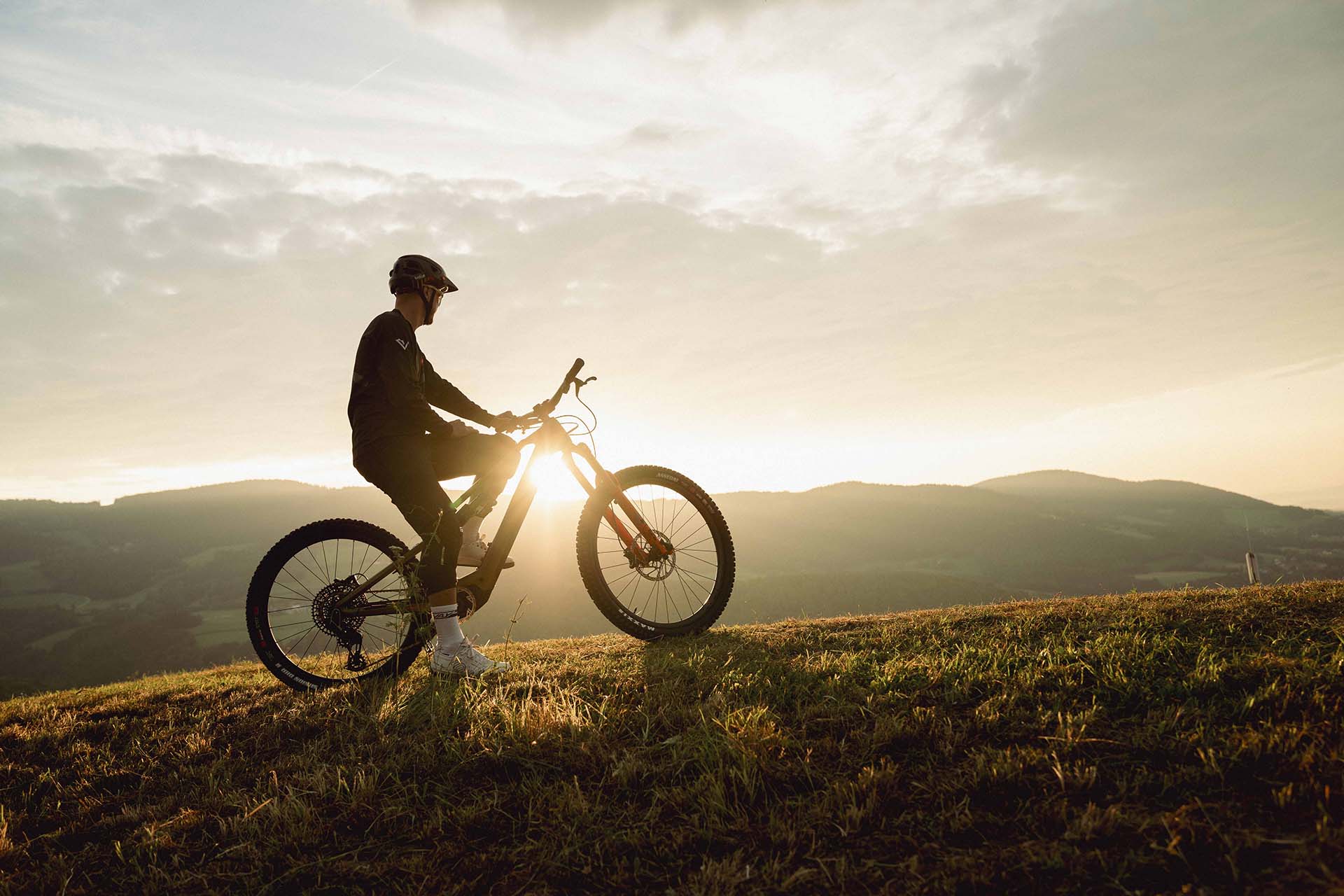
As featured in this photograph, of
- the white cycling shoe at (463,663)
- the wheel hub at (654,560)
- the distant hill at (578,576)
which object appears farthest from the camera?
the distant hill at (578,576)

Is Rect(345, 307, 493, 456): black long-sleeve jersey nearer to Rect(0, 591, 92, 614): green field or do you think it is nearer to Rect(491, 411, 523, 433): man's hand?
Rect(491, 411, 523, 433): man's hand

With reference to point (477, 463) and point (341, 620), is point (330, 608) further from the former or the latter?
point (477, 463)

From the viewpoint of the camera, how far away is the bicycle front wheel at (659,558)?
20.1 ft

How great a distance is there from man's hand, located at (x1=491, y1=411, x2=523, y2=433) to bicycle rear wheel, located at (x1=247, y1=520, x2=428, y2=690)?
1.37 m

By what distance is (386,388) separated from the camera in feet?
17.8

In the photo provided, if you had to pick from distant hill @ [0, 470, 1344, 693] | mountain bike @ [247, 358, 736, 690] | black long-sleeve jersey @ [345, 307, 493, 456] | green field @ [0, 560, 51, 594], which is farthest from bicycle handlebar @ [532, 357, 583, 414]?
green field @ [0, 560, 51, 594]

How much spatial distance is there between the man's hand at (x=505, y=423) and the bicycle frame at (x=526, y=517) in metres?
0.17

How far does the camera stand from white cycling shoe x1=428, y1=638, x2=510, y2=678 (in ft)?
16.9

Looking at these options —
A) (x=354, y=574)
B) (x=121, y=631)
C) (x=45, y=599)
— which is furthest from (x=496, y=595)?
(x=354, y=574)

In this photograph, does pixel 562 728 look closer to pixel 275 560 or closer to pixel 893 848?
pixel 893 848

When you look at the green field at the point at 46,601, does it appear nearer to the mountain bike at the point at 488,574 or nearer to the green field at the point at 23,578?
the green field at the point at 23,578

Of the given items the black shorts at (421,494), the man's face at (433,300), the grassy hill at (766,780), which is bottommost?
the grassy hill at (766,780)

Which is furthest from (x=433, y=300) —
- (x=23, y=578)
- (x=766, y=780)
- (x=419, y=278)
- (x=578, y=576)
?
(x=23, y=578)

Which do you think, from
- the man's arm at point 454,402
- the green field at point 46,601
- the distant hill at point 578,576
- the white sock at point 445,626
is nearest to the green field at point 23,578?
the distant hill at point 578,576
